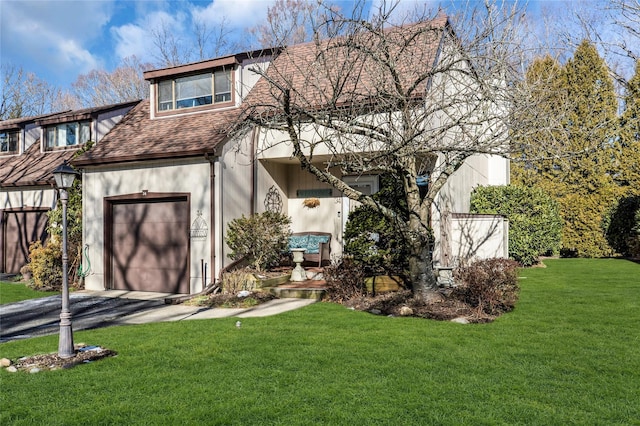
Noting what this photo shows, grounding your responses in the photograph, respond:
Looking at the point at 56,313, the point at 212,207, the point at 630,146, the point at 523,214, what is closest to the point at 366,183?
the point at 212,207

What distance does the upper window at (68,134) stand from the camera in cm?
1528

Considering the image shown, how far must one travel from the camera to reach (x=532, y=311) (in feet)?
25.3

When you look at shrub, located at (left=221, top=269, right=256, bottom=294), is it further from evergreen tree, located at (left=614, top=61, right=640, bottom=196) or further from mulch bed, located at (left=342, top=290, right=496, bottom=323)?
evergreen tree, located at (left=614, top=61, right=640, bottom=196)

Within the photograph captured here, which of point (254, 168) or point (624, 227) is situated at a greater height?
point (254, 168)

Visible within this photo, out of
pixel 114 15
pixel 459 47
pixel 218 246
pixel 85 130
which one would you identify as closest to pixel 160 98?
pixel 85 130

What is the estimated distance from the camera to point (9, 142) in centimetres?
1823

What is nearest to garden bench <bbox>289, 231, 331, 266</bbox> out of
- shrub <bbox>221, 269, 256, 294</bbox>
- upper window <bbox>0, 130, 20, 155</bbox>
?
shrub <bbox>221, 269, 256, 294</bbox>

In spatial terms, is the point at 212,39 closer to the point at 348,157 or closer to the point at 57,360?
the point at 348,157

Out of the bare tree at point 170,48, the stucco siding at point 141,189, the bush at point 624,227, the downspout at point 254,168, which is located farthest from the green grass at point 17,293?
the bush at point 624,227

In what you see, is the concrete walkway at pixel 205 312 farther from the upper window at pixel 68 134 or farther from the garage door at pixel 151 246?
the upper window at pixel 68 134

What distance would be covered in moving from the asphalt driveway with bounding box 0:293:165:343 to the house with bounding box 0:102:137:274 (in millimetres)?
4999

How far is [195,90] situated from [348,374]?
10727mm

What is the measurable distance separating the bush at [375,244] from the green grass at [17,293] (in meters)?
7.89

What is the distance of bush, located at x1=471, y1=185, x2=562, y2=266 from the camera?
14.4 meters
